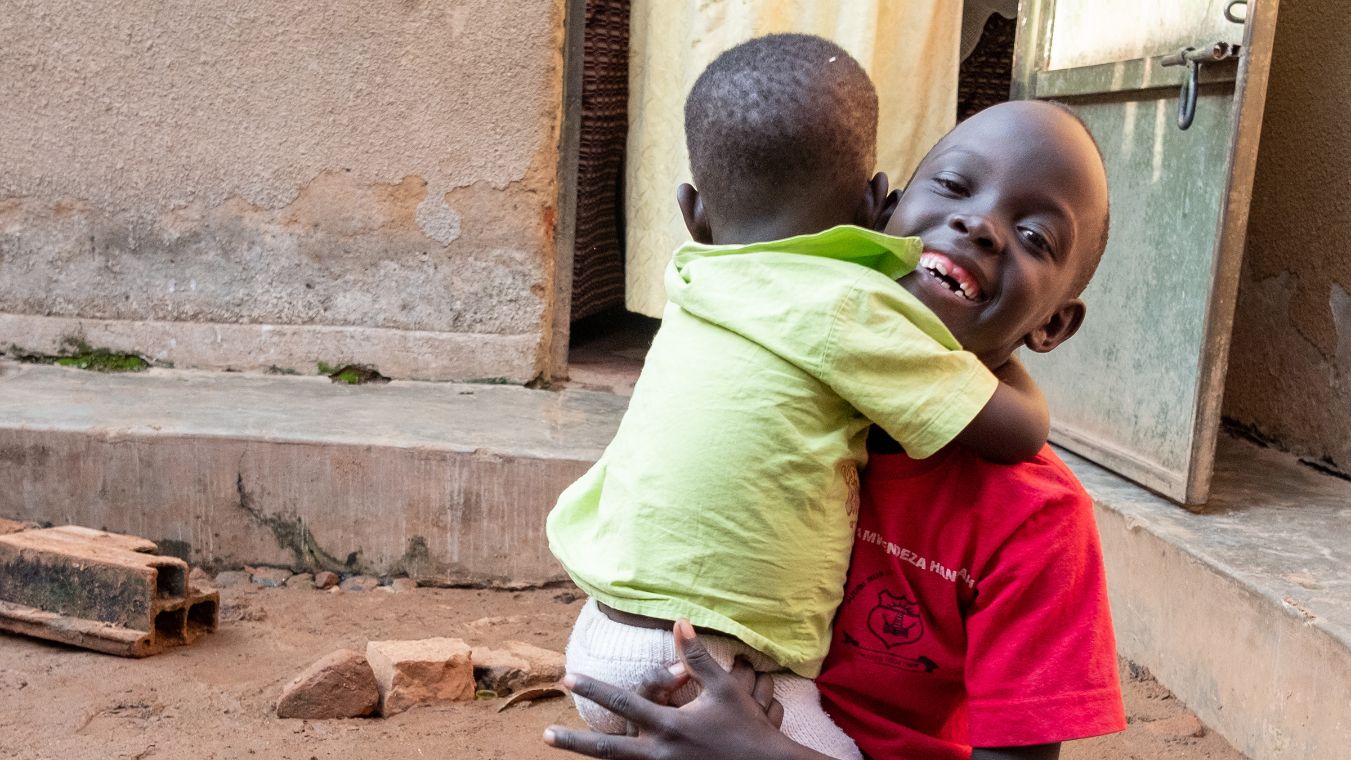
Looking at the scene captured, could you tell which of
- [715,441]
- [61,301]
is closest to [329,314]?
[61,301]

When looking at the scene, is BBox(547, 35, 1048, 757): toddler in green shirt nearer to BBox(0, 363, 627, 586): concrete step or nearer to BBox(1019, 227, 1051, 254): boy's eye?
BBox(1019, 227, 1051, 254): boy's eye

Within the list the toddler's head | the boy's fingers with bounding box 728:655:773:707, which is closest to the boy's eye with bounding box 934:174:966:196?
the toddler's head

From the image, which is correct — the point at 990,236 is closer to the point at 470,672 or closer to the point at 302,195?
the point at 470,672

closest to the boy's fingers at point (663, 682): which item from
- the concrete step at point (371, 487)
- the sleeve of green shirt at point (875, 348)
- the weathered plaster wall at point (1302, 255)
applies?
the sleeve of green shirt at point (875, 348)

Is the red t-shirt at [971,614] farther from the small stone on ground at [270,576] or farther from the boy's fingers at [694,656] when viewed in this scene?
the small stone on ground at [270,576]

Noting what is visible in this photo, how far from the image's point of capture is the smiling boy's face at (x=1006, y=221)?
1.19 metres

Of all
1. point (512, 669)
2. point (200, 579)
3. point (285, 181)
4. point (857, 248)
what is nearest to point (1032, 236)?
point (857, 248)

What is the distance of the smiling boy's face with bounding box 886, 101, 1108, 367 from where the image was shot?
3.90 ft

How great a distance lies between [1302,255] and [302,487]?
3055 millimetres

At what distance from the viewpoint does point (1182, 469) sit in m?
3.12

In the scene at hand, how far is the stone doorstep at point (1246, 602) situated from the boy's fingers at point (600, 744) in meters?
1.58

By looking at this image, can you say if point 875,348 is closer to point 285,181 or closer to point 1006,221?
point 1006,221

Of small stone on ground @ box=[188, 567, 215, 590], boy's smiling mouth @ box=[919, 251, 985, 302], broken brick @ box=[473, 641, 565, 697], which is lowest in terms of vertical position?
small stone on ground @ box=[188, 567, 215, 590]

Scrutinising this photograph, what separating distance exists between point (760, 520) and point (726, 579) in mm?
67
